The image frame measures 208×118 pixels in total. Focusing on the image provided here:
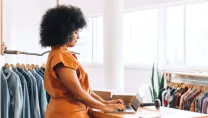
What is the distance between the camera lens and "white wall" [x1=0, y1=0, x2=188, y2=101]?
12.0 feet

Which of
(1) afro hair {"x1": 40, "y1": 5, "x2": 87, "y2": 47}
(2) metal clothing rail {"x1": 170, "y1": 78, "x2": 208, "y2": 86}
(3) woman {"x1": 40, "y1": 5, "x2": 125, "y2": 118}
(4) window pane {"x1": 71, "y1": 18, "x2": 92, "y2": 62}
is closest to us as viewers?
(3) woman {"x1": 40, "y1": 5, "x2": 125, "y2": 118}

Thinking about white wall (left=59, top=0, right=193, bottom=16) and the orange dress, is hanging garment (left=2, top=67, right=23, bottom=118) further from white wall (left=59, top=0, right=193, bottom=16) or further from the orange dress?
white wall (left=59, top=0, right=193, bottom=16)

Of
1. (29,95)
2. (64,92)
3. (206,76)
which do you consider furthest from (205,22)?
(64,92)

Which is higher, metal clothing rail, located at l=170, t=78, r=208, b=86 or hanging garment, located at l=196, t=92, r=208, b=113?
metal clothing rail, located at l=170, t=78, r=208, b=86

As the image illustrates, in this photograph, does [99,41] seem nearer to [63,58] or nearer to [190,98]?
[190,98]

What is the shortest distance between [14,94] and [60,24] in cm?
95

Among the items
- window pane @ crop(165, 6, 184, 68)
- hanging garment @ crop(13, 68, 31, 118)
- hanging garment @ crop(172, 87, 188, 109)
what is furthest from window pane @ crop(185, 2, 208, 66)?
hanging garment @ crop(13, 68, 31, 118)

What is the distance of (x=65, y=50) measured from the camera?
1.96 meters

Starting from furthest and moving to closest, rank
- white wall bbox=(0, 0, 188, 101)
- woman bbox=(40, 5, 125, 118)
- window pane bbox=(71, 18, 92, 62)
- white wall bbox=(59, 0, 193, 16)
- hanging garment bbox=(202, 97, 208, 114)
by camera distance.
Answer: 1. window pane bbox=(71, 18, 92, 62)
2. white wall bbox=(59, 0, 193, 16)
3. white wall bbox=(0, 0, 188, 101)
4. hanging garment bbox=(202, 97, 208, 114)
5. woman bbox=(40, 5, 125, 118)

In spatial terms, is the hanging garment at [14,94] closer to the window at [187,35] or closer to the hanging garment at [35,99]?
the hanging garment at [35,99]

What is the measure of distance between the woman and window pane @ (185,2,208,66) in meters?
3.32

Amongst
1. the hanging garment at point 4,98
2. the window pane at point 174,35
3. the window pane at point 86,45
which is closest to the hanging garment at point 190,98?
the window pane at point 174,35

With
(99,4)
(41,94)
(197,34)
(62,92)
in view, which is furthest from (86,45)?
Result: (62,92)

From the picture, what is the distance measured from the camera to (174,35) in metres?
5.27
